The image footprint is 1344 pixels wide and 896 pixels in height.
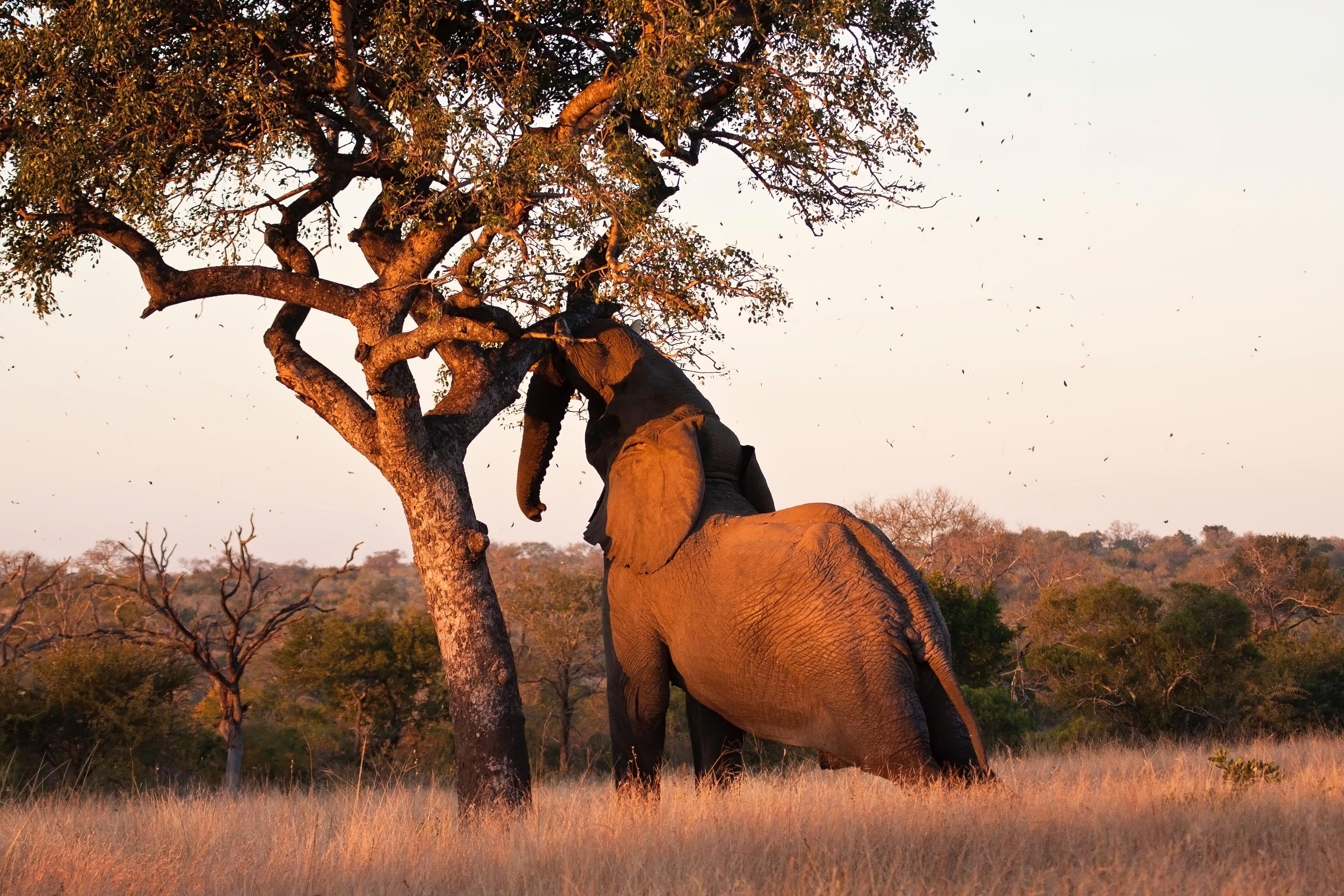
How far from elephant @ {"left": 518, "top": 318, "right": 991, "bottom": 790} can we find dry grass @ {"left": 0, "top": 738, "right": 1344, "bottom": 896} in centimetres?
44

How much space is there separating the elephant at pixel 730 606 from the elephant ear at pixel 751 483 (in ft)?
0.04

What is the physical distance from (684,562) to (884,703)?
5.99 feet

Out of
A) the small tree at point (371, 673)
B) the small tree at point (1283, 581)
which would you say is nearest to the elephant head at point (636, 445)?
the small tree at point (371, 673)

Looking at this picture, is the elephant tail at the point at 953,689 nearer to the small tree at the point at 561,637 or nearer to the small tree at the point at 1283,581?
the small tree at the point at 561,637

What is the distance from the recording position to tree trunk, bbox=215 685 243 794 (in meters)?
14.2

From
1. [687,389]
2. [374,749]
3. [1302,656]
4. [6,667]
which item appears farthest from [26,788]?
[1302,656]

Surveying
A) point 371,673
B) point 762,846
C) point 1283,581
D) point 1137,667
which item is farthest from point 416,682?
point 1283,581

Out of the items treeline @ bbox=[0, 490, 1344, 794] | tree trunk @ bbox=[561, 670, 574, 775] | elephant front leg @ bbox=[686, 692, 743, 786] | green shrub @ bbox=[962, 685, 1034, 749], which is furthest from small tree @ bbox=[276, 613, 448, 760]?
elephant front leg @ bbox=[686, 692, 743, 786]

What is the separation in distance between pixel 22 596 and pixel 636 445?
38.3 ft

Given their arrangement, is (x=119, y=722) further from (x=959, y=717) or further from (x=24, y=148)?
(x=959, y=717)

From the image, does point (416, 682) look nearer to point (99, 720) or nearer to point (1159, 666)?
point (99, 720)

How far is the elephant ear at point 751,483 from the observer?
33.3 ft

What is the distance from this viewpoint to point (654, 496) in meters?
9.37

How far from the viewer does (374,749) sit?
71.5 feet
